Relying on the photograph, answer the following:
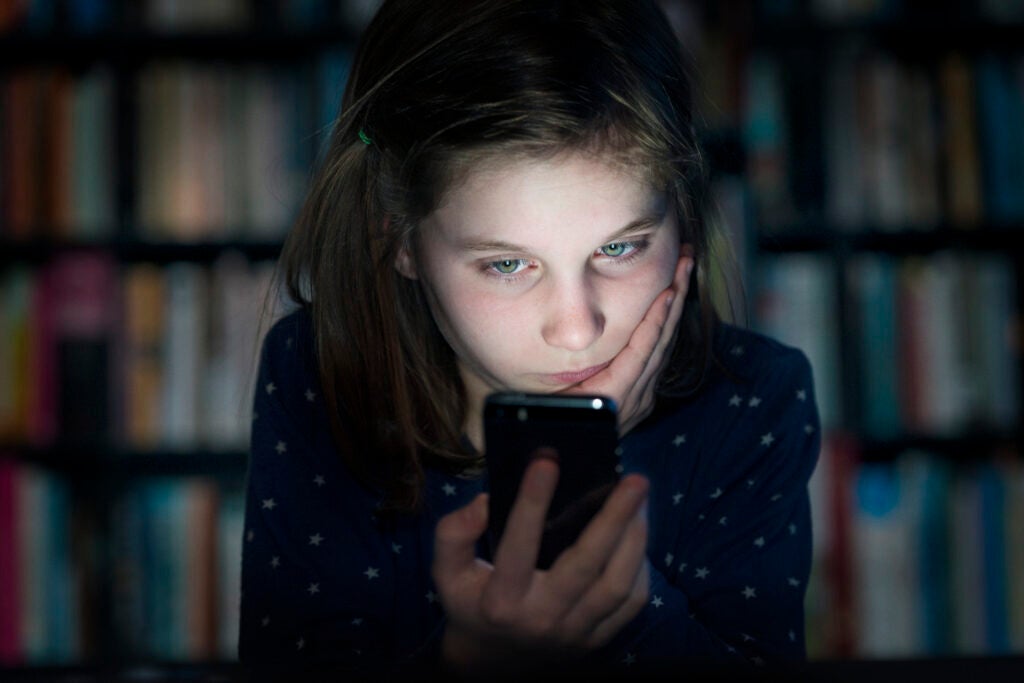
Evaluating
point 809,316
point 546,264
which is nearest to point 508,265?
point 546,264

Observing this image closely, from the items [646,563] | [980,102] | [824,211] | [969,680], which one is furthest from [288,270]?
[980,102]

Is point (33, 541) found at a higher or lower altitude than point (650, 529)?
lower

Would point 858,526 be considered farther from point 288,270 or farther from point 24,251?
point 24,251

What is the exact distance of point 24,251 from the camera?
158cm

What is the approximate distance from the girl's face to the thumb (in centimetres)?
14

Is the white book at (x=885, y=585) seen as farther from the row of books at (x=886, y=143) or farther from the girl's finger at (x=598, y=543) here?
the girl's finger at (x=598, y=543)

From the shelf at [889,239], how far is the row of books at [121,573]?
0.94 meters

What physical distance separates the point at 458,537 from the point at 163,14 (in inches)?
49.0

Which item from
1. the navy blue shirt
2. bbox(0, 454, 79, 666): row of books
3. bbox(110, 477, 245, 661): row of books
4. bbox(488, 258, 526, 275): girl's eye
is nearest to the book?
the navy blue shirt

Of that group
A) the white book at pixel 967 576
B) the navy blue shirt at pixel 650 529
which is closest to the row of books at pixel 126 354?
the navy blue shirt at pixel 650 529

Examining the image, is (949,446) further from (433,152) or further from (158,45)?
(158,45)

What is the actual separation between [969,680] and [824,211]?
51.9 inches

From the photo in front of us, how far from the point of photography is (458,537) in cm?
62

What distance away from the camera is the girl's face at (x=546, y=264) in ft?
2.22
